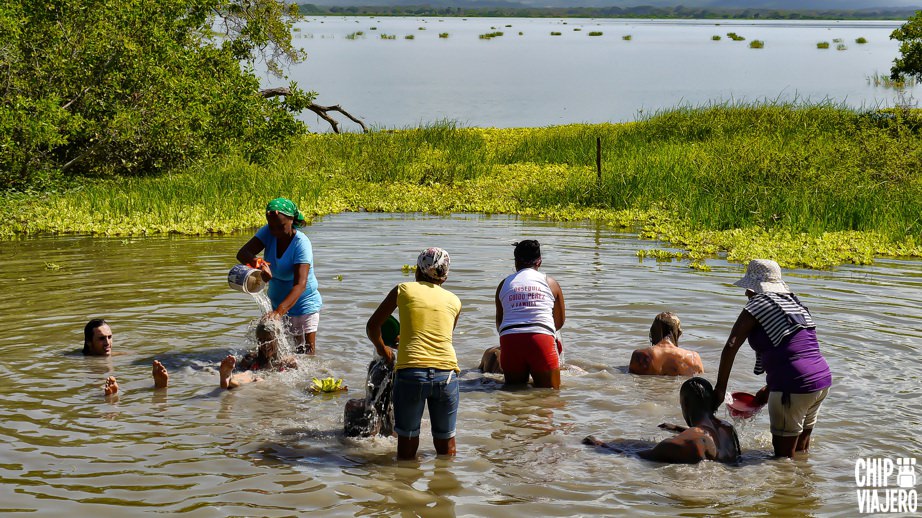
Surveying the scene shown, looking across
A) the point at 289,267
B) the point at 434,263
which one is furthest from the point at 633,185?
the point at 434,263

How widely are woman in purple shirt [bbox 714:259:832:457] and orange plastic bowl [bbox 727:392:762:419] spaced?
0.96 feet

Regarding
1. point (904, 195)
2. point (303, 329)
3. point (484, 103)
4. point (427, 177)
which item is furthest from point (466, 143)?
point (484, 103)

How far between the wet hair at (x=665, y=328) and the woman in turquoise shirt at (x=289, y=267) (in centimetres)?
350

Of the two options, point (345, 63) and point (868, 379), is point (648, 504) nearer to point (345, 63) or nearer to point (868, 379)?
point (868, 379)

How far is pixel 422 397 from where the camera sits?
23.2ft

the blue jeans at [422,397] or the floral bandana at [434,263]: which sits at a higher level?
the floral bandana at [434,263]

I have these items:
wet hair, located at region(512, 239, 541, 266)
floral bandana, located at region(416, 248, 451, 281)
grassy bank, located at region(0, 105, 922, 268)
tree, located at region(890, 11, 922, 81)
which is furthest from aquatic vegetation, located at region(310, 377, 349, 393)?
tree, located at region(890, 11, 922, 81)

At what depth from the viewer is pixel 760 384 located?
32.0ft

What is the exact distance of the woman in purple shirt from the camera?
719cm

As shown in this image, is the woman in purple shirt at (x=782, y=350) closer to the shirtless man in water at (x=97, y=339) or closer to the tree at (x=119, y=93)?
the shirtless man in water at (x=97, y=339)

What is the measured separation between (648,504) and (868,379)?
418 cm

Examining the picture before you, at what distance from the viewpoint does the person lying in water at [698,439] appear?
7379mm

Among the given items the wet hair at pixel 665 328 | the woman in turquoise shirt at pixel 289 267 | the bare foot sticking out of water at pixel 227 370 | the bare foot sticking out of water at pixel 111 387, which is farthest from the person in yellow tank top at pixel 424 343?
the wet hair at pixel 665 328

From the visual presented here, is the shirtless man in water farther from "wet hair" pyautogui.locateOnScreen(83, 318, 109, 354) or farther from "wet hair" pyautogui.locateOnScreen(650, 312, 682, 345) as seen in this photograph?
"wet hair" pyautogui.locateOnScreen(650, 312, 682, 345)
